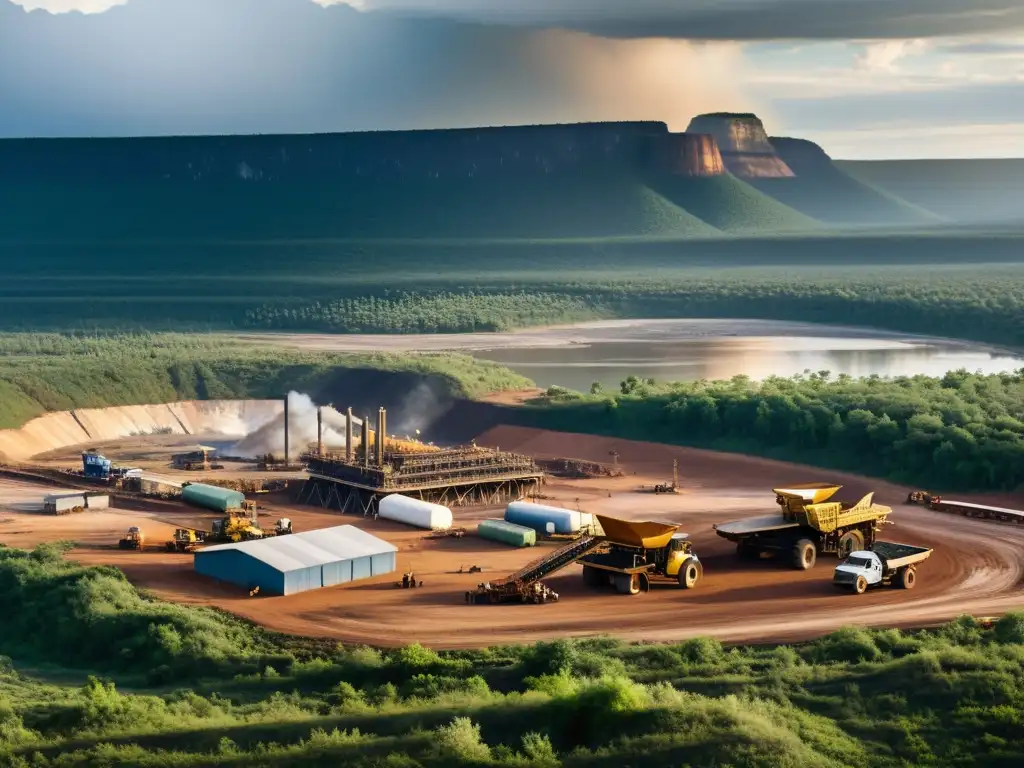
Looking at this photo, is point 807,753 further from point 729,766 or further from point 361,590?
point 361,590

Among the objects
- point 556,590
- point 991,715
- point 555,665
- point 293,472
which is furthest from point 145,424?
point 991,715

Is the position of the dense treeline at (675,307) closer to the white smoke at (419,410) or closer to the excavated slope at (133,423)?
the excavated slope at (133,423)

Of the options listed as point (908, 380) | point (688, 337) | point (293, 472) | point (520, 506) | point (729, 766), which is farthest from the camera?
point (688, 337)

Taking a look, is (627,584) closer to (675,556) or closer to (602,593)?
(602,593)

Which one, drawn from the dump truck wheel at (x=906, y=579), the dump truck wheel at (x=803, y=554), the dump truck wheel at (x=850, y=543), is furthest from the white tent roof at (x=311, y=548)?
the dump truck wheel at (x=906, y=579)

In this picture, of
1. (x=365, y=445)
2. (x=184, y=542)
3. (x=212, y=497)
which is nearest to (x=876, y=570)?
(x=184, y=542)

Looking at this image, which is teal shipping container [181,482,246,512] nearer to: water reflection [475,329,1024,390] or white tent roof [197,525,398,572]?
white tent roof [197,525,398,572]
